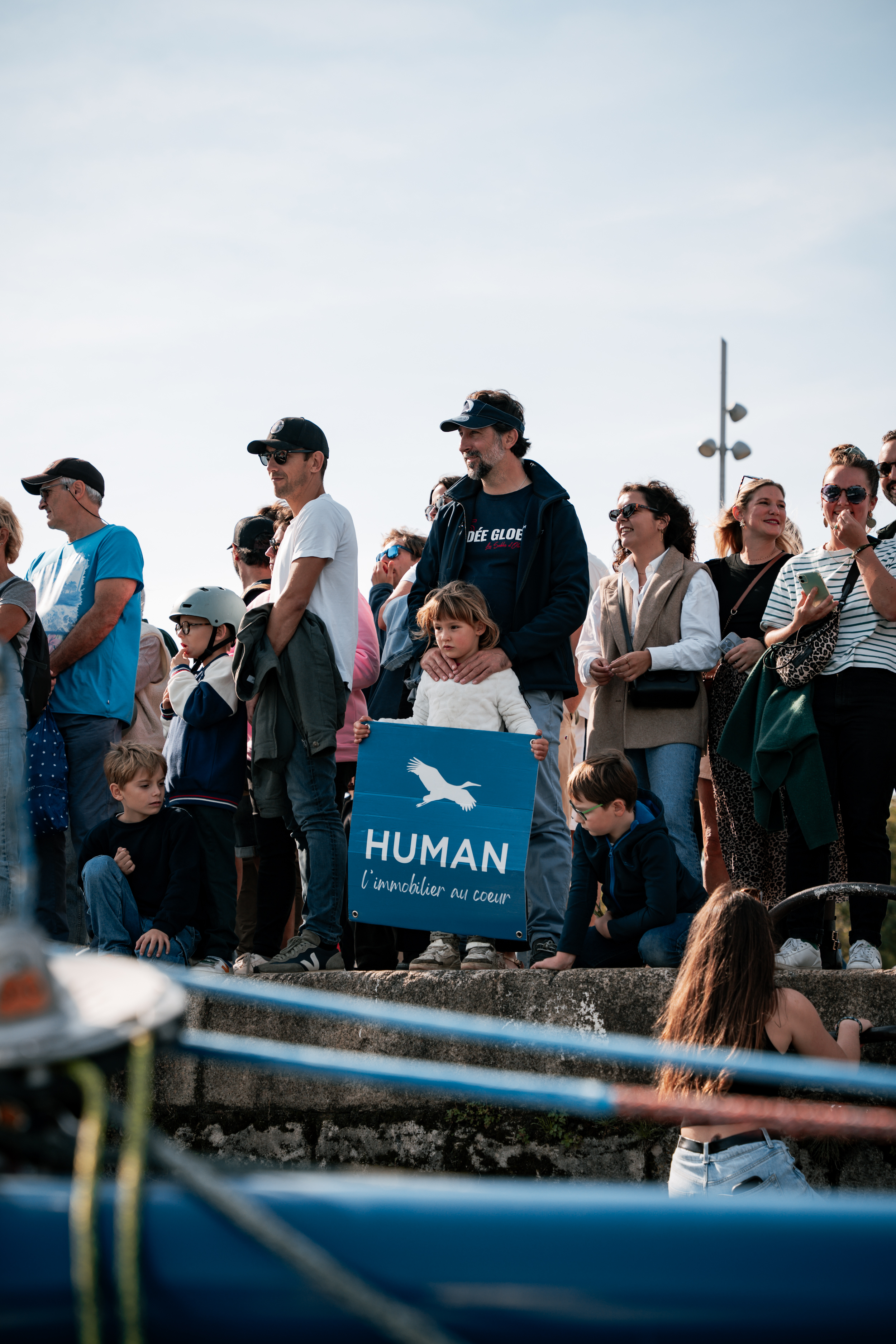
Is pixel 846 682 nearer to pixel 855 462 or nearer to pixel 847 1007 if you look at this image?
pixel 855 462

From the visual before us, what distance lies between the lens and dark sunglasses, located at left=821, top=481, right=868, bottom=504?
212 inches

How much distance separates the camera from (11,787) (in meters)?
1.61

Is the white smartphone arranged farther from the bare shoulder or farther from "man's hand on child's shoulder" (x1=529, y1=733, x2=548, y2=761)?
the bare shoulder

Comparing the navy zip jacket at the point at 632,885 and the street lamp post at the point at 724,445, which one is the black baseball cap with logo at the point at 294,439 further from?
the street lamp post at the point at 724,445

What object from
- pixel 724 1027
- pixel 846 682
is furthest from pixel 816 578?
pixel 724 1027

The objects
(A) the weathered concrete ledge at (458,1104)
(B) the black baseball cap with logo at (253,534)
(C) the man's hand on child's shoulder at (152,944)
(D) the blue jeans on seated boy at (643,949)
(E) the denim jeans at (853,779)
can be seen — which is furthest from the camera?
(B) the black baseball cap with logo at (253,534)

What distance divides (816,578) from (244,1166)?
4305 millimetres

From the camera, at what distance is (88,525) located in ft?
20.3

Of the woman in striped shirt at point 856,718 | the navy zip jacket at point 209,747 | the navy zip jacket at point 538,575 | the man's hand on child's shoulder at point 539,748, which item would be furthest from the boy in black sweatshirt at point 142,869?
the woman in striped shirt at point 856,718

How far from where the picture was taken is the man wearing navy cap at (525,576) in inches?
208

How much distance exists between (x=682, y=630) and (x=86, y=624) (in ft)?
9.03

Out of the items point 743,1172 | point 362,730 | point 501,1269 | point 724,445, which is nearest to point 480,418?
point 362,730

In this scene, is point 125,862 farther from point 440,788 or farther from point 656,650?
point 656,650

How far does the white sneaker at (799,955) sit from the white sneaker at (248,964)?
1988 mm
